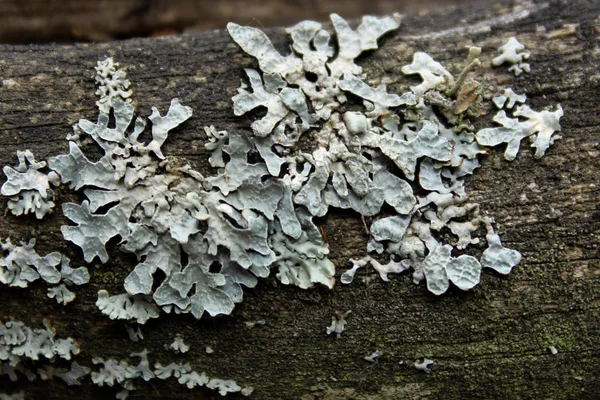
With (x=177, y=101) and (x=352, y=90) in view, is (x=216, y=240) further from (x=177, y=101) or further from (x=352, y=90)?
(x=352, y=90)

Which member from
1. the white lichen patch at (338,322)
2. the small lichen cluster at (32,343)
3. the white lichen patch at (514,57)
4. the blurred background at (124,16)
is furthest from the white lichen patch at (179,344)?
the blurred background at (124,16)

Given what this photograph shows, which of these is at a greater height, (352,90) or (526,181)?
(352,90)

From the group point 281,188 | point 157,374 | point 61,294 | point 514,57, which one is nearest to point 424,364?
point 281,188

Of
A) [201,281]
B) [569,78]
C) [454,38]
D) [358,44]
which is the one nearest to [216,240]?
[201,281]

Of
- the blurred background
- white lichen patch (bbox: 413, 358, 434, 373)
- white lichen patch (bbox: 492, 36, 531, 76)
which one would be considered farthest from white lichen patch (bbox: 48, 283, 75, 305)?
the blurred background

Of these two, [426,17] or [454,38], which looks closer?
[454,38]

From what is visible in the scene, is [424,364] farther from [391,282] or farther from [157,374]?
[157,374]
